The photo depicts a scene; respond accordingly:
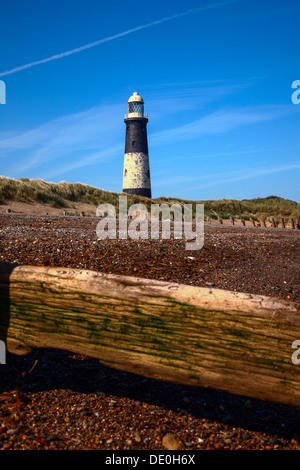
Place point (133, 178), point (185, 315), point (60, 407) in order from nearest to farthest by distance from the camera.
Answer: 1. point (185, 315)
2. point (60, 407)
3. point (133, 178)

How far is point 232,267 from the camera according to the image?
930 centimetres

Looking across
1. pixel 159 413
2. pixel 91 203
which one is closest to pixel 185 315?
pixel 159 413

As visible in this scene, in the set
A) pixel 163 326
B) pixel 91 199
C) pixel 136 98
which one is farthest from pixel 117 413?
pixel 136 98

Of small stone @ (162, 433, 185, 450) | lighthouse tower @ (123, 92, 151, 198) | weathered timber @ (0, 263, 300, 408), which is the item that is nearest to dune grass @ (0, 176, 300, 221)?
lighthouse tower @ (123, 92, 151, 198)

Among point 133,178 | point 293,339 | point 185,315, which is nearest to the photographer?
point 293,339

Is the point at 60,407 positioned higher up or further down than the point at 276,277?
further down

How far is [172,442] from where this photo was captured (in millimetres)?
3027

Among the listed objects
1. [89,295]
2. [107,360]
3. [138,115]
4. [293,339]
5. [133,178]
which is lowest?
[107,360]

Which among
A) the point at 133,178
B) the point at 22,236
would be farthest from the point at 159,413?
the point at 133,178

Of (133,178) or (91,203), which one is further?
(133,178)

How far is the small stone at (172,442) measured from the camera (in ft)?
9.81

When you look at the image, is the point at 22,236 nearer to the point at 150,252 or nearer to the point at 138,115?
the point at 150,252

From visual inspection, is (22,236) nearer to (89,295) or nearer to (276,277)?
(276,277)

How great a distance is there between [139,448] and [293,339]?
148 centimetres
